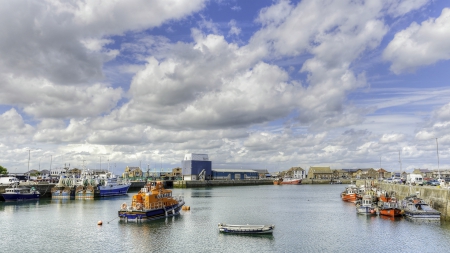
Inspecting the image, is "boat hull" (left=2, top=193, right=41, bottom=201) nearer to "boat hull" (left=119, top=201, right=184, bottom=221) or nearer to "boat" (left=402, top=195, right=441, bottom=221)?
"boat hull" (left=119, top=201, right=184, bottom=221)

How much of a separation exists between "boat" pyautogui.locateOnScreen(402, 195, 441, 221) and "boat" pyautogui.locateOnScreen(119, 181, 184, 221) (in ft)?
113

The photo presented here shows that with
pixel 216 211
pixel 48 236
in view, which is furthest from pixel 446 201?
pixel 48 236

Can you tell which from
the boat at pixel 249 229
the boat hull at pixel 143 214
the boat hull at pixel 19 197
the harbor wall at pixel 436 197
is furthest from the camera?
the boat hull at pixel 19 197

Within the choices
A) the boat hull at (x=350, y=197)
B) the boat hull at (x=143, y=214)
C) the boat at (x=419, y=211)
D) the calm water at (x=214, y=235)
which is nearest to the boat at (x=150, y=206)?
the boat hull at (x=143, y=214)

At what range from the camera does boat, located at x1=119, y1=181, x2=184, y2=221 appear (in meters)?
52.1

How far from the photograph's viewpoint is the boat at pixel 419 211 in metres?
49.0

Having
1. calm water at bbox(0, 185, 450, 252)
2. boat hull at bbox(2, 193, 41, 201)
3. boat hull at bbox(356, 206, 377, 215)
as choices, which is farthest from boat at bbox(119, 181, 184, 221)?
boat hull at bbox(2, 193, 41, 201)

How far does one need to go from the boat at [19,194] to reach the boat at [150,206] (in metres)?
46.0

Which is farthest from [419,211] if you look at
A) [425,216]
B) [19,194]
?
[19,194]

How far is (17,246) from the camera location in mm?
37625

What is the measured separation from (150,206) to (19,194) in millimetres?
50117

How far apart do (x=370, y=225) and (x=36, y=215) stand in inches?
2030

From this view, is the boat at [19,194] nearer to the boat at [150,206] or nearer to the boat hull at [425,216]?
the boat at [150,206]

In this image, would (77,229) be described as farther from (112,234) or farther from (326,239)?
(326,239)
